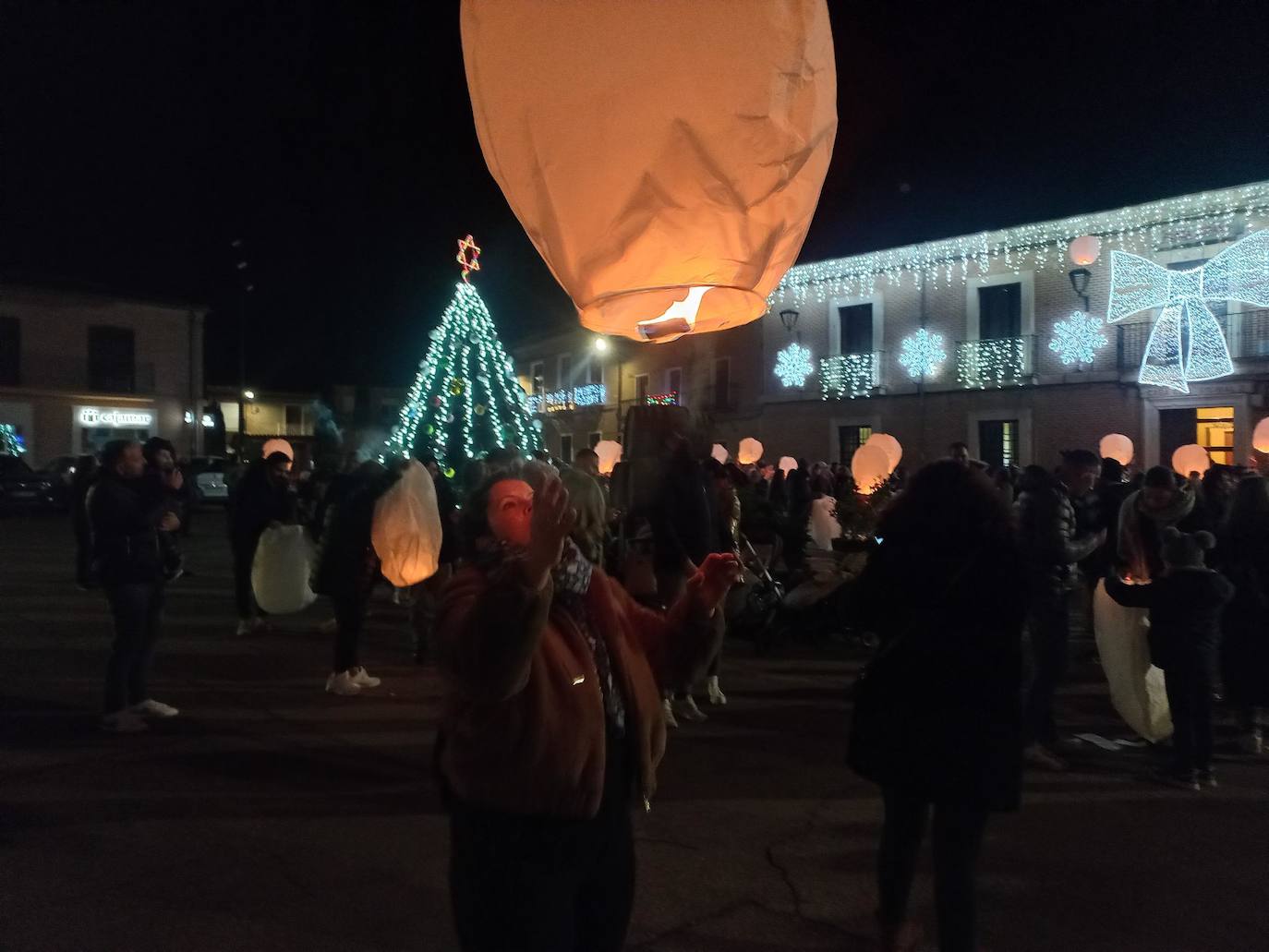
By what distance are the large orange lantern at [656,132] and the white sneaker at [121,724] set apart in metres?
5.31

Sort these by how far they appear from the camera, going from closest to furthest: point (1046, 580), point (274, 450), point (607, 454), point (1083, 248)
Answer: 1. point (1046, 580)
2. point (274, 450)
3. point (607, 454)
4. point (1083, 248)

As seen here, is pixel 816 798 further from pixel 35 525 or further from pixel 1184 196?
pixel 35 525

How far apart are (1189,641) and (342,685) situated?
5528mm

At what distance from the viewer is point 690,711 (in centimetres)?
653

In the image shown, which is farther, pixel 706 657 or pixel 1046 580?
pixel 1046 580

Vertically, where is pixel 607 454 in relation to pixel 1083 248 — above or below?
below

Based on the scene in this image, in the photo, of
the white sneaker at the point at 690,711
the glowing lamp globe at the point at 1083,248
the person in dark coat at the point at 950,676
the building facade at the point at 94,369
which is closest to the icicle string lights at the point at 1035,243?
the glowing lamp globe at the point at 1083,248

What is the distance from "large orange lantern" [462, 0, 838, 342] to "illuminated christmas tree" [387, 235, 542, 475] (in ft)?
44.6

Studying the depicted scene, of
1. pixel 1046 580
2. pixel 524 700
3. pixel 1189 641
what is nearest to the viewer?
pixel 524 700

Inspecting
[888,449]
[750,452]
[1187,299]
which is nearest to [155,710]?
[888,449]

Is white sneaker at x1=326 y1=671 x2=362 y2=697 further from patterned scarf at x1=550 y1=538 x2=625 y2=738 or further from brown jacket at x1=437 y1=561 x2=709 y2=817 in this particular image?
patterned scarf at x1=550 y1=538 x2=625 y2=738

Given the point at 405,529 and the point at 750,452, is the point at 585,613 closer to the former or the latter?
the point at 405,529

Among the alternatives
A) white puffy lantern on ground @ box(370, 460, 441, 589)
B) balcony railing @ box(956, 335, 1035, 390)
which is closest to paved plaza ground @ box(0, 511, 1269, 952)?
white puffy lantern on ground @ box(370, 460, 441, 589)

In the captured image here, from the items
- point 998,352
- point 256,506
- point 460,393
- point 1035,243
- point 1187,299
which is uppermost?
point 1035,243
